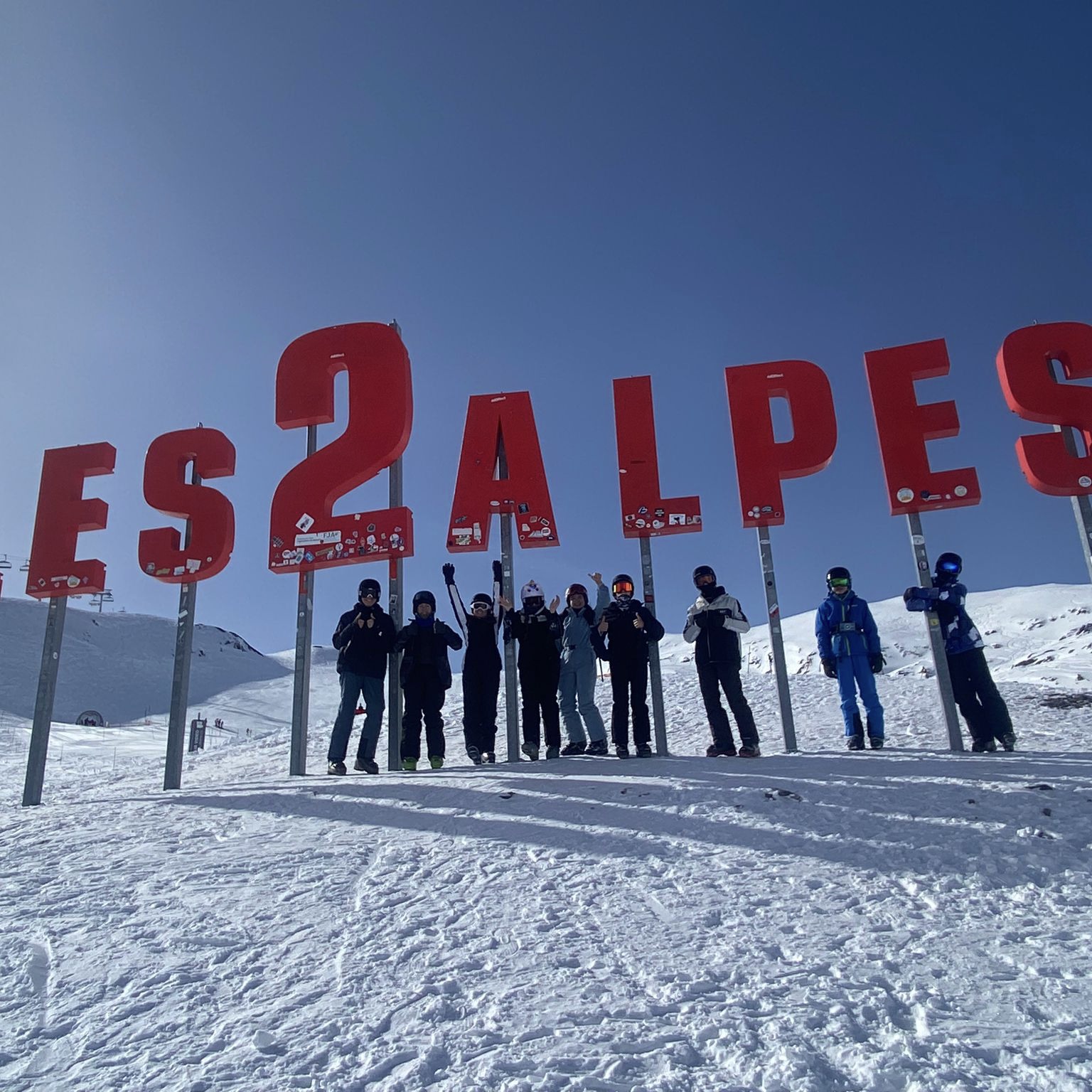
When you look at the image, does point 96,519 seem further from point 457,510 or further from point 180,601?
point 457,510

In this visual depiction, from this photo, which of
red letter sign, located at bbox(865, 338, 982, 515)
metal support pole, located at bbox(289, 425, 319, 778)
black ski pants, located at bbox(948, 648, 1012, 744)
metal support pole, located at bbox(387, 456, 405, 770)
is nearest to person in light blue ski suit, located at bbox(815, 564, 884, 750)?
black ski pants, located at bbox(948, 648, 1012, 744)

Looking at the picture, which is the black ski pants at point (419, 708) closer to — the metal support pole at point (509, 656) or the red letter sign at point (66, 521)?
the metal support pole at point (509, 656)

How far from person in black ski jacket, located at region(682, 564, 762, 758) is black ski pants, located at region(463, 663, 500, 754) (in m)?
2.18

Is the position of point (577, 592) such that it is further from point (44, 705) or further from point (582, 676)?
point (44, 705)

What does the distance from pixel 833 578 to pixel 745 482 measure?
1489mm

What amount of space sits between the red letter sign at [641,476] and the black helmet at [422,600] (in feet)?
7.76

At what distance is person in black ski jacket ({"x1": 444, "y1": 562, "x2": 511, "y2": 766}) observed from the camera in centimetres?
833

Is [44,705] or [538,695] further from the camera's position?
[44,705]

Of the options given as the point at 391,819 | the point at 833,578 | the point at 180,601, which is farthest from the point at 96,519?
the point at 833,578

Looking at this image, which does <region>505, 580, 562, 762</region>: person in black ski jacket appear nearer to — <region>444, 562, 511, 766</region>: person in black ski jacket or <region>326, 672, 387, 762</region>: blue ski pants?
<region>444, 562, 511, 766</region>: person in black ski jacket

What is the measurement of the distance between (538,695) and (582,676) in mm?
514

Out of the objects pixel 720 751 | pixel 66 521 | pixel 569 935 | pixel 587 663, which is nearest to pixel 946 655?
pixel 720 751

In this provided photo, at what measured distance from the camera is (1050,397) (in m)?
8.56

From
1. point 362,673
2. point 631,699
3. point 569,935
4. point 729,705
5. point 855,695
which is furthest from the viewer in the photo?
point 362,673
